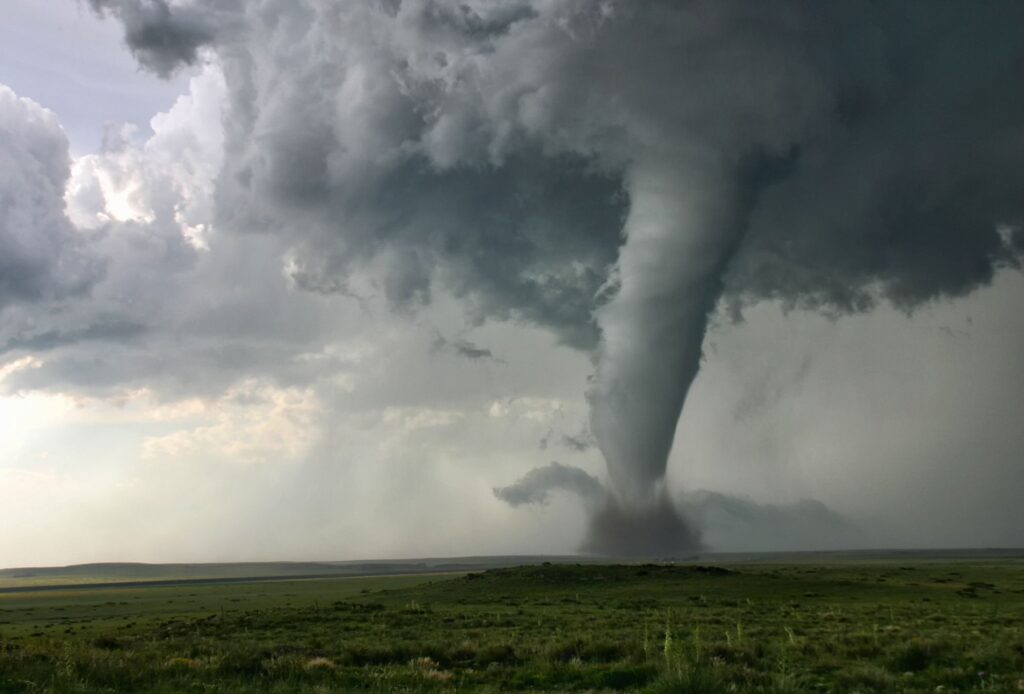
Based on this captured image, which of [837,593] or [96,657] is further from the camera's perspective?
[837,593]

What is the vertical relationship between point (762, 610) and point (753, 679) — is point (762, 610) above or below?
below

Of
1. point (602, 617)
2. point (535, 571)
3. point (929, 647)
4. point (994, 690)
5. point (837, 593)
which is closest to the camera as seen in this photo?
point (994, 690)

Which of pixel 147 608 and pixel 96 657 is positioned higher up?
pixel 96 657

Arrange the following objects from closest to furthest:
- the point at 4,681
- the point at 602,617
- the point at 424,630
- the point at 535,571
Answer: the point at 4,681 → the point at 424,630 → the point at 602,617 → the point at 535,571

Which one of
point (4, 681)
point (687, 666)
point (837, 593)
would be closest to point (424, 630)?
point (4, 681)

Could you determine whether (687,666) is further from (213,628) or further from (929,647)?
(213,628)

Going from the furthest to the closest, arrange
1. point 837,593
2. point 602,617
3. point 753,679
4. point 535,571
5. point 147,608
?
point 535,571 → point 147,608 → point 837,593 → point 602,617 → point 753,679

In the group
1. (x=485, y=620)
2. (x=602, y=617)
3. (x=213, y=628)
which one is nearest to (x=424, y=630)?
(x=485, y=620)

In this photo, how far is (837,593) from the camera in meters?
62.7

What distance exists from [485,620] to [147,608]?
49.9 m

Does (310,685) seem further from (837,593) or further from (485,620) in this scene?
(837,593)

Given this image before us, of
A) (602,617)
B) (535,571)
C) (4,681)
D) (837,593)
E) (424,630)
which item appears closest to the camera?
(4,681)

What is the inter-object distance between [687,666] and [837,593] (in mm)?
54044

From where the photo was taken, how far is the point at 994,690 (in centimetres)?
1562
